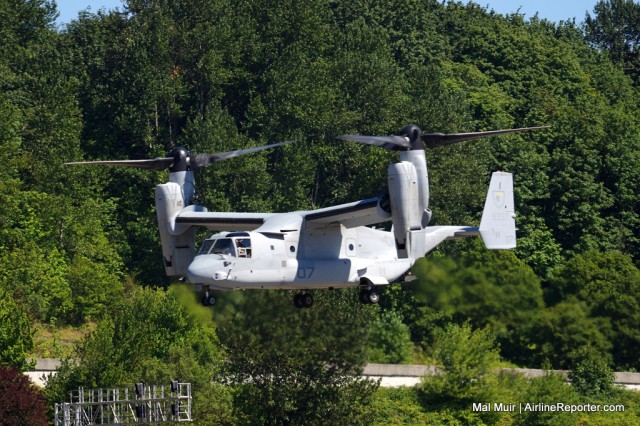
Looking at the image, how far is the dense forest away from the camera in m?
54.3

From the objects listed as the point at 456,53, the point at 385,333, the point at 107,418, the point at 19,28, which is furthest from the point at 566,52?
the point at 107,418

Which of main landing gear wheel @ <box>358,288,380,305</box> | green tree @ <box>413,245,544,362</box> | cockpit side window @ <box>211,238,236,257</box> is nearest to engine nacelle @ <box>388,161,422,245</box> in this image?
main landing gear wheel @ <box>358,288,380,305</box>

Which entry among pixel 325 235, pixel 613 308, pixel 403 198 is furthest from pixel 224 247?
pixel 613 308

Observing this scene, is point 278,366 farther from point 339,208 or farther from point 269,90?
point 269,90

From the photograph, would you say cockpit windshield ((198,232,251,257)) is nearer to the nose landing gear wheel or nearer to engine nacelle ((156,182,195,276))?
the nose landing gear wheel

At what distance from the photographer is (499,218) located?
4909 centimetres

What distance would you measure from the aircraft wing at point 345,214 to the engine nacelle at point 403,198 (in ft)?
3.71

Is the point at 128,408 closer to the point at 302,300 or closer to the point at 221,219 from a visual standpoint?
the point at 221,219

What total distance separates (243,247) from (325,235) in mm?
2918

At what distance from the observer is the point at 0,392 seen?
57.4 m

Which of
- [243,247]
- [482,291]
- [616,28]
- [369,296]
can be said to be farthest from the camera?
[616,28]

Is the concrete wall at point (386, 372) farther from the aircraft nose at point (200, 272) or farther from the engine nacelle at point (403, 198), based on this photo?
the aircraft nose at point (200, 272)

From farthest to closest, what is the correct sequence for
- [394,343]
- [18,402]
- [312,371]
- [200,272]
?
1. [394,343]
2. [312,371]
3. [18,402]
4. [200,272]

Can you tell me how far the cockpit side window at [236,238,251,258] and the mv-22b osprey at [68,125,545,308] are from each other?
0.03m
